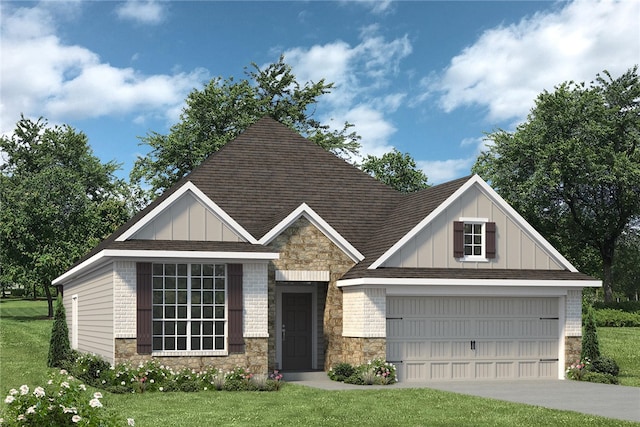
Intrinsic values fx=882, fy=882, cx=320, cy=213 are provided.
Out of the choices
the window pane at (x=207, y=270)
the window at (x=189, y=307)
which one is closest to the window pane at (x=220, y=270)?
the window at (x=189, y=307)

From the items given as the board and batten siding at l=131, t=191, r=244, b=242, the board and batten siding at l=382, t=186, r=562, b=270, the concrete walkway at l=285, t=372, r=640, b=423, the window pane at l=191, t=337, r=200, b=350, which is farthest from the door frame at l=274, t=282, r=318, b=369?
the window pane at l=191, t=337, r=200, b=350

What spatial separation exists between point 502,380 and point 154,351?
924 centimetres

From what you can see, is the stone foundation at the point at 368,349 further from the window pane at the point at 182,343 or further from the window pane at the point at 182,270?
the window pane at the point at 182,270

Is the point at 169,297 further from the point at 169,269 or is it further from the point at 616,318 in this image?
the point at 616,318

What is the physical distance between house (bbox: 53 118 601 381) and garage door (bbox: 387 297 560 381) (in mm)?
34

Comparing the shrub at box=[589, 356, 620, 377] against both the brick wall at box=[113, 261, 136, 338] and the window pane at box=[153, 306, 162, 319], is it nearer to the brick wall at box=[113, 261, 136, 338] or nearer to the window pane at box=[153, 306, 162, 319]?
the window pane at box=[153, 306, 162, 319]

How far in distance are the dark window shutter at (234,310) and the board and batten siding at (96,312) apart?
2830 millimetres

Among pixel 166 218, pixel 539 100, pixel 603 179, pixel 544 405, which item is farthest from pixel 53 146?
pixel 544 405

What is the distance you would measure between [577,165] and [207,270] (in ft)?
109

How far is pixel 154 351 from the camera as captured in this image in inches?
834

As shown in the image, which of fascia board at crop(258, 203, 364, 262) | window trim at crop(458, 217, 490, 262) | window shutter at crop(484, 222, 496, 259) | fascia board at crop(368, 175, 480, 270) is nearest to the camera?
fascia board at crop(368, 175, 480, 270)

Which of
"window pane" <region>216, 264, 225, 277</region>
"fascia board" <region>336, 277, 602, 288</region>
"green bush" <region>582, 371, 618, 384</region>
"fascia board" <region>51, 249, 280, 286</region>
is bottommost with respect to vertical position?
"green bush" <region>582, 371, 618, 384</region>

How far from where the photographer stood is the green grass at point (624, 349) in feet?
82.9

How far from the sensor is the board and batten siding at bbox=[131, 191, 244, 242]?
21.8 m
